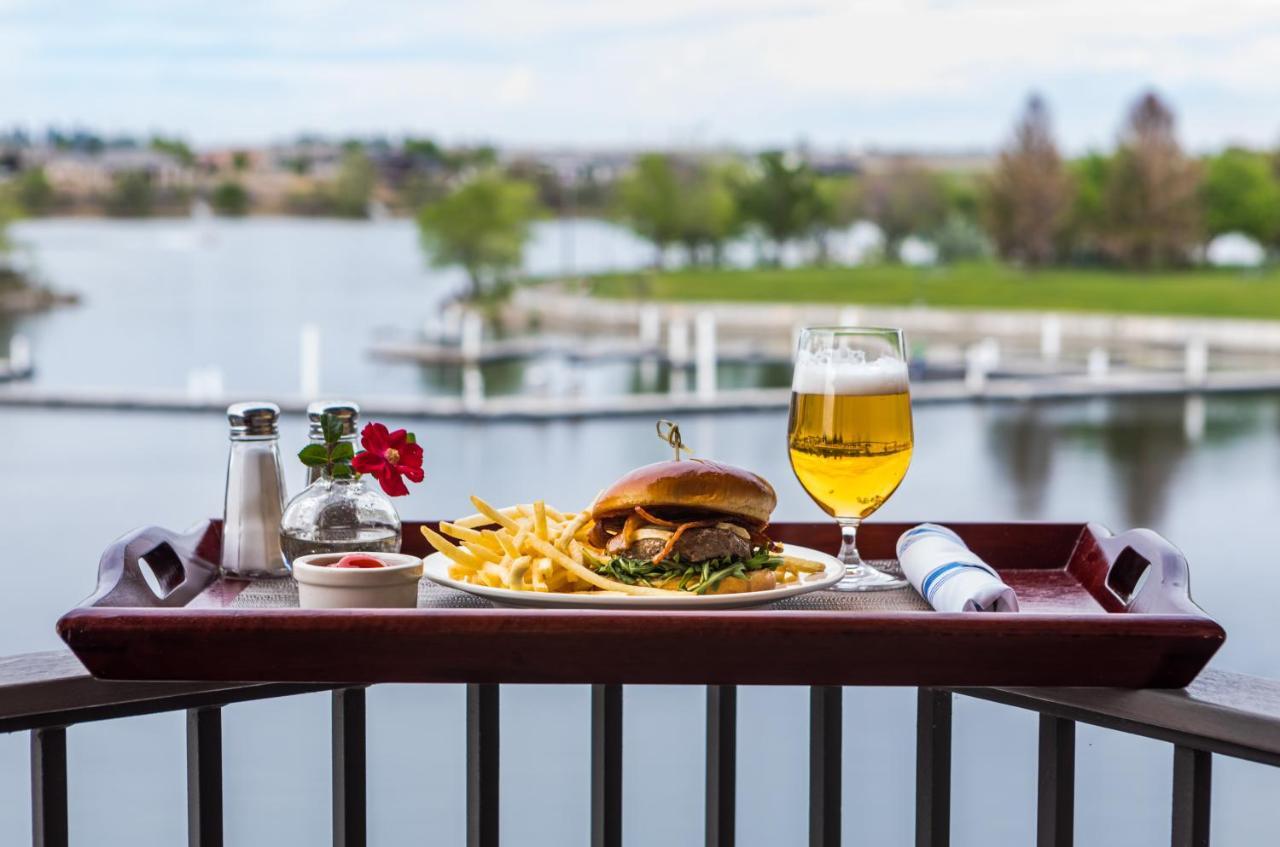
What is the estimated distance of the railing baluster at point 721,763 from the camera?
1130mm

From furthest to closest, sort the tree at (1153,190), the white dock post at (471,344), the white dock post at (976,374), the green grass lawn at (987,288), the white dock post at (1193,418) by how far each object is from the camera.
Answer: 1. the tree at (1153,190)
2. the green grass lawn at (987,288)
3. the white dock post at (471,344)
4. the white dock post at (976,374)
5. the white dock post at (1193,418)

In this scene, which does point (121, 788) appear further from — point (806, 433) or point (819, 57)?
point (819, 57)

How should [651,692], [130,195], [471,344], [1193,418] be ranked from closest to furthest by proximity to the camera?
[651,692]
[1193,418]
[471,344]
[130,195]

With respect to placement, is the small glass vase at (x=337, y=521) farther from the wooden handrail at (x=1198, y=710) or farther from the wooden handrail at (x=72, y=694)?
the wooden handrail at (x=1198, y=710)

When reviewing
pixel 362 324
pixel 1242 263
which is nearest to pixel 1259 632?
pixel 362 324

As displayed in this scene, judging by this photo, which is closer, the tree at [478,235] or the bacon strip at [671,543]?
the bacon strip at [671,543]

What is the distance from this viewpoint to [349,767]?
1053 millimetres

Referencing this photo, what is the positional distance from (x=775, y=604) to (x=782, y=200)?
6830 centimetres

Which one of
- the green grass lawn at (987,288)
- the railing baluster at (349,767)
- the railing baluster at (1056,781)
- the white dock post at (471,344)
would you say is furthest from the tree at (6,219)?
the railing baluster at (1056,781)

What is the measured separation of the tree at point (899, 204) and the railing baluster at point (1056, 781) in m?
69.7

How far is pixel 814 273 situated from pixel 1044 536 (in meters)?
62.5

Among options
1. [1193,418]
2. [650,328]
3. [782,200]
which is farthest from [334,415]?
[782,200]

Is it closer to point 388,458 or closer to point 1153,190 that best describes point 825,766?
point 388,458

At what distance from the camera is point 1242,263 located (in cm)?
6272
